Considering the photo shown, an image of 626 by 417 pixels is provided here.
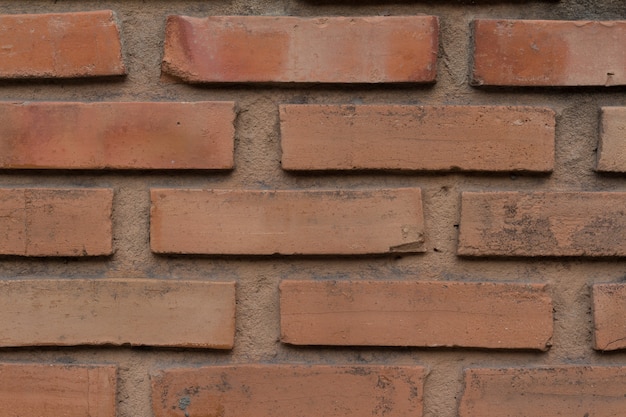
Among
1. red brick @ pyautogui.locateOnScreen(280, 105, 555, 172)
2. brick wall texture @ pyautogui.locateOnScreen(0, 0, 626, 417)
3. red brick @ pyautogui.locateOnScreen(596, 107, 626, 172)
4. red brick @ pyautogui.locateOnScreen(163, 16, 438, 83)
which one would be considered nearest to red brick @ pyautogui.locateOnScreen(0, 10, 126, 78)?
brick wall texture @ pyautogui.locateOnScreen(0, 0, 626, 417)

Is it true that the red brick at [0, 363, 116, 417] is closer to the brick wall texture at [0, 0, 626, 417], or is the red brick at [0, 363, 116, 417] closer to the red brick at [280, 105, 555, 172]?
the brick wall texture at [0, 0, 626, 417]

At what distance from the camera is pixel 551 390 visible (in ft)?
2.43

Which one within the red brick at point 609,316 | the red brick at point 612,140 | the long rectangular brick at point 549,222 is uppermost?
the red brick at point 612,140

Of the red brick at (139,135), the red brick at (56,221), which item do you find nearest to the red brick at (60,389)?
the red brick at (56,221)

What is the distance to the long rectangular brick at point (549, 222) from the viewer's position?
2.38 feet

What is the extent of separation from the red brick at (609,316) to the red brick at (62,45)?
0.66 meters

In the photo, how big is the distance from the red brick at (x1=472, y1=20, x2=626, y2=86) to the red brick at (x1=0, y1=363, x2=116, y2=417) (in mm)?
638

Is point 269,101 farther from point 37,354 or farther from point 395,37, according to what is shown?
point 37,354

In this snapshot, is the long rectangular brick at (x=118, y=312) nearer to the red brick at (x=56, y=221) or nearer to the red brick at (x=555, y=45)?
the red brick at (x=56, y=221)

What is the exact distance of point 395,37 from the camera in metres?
0.72

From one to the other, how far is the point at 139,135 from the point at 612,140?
589 mm

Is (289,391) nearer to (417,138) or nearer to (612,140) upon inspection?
(417,138)

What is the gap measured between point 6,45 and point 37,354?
0.40 m

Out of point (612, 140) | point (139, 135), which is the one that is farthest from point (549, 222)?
point (139, 135)
